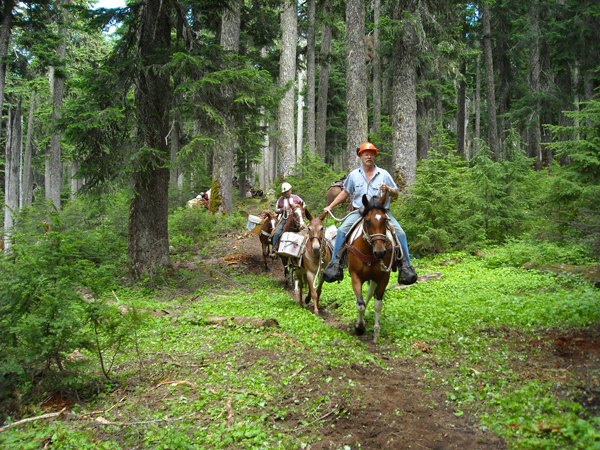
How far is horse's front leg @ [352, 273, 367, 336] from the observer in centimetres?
689

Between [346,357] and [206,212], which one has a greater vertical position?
[206,212]

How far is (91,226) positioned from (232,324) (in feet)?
50.8

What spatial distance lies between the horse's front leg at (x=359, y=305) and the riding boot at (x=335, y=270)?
278 mm

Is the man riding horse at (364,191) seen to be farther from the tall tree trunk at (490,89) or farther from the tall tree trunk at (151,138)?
the tall tree trunk at (490,89)

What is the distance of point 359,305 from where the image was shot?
22.6ft

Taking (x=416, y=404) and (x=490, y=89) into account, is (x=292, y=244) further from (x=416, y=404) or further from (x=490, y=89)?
(x=490, y=89)

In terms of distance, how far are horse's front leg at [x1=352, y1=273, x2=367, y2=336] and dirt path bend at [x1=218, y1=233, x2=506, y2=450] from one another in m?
1.47

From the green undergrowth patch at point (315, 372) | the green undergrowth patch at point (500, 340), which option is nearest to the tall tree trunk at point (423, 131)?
the green undergrowth patch at point (500, 340)

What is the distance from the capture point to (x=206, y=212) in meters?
18.8

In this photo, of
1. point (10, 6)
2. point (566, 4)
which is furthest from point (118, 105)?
point (566, 4)

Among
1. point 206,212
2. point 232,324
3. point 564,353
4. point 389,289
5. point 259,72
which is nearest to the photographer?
point 564,353

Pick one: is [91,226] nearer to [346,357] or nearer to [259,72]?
[259,72]

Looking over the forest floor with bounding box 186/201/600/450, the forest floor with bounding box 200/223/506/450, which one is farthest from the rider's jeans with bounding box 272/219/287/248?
the forest floor with bounding box 200/223/506/450

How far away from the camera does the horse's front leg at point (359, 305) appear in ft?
22.6
